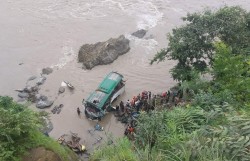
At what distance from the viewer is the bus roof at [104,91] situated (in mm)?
19422

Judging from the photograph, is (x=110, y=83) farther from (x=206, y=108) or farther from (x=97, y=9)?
(x=97, y=9)

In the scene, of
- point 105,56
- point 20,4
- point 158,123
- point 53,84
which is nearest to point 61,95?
point 53,84

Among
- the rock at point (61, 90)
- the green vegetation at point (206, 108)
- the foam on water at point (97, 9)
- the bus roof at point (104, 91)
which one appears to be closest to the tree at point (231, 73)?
the green vegetation at point (206, 108)

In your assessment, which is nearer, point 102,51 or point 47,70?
point 47,70

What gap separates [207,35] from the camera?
18.5m

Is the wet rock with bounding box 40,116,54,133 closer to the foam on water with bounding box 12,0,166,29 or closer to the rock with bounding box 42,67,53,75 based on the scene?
the rock with bounding box 42,67,53,75

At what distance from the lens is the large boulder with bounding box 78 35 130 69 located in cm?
2456

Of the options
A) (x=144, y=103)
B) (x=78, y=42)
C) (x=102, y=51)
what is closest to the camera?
(x=144, y=103)

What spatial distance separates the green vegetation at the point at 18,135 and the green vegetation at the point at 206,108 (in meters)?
2.88

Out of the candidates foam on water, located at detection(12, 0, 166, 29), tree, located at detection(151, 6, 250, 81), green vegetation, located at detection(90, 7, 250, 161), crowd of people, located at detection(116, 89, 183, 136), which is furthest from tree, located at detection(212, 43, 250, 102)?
foam on water, located at detection(12, 0, 166, 29)

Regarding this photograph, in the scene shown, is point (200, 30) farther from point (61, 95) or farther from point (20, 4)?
point (20, 4)

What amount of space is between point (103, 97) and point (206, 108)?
8608 millimetres

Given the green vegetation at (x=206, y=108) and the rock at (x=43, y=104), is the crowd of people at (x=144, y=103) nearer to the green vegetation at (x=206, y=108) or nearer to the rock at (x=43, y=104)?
the green vegetation at (x=206, y=108)

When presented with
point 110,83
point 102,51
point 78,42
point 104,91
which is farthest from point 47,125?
point 78,42
